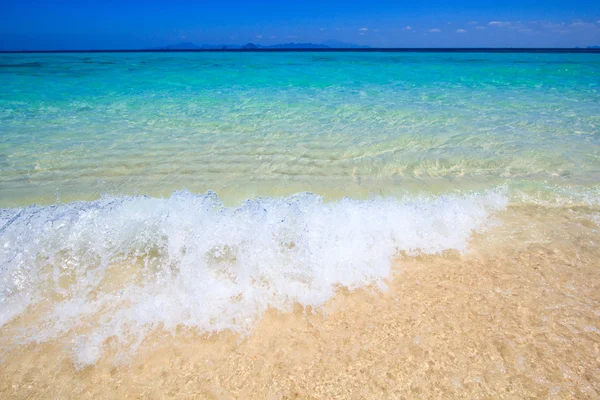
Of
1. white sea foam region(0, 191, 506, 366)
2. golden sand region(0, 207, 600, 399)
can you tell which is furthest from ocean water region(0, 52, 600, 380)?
golden sand region(0, 207, 600, 399)

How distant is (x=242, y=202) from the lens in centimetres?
407

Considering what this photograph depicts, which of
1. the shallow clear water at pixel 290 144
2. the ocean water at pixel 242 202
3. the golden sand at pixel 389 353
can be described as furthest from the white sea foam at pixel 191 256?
the shallow clear water at pixel 290 144

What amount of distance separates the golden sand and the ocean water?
131 mm

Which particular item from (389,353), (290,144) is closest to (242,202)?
(290,144)

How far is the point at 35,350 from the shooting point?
6.93ft

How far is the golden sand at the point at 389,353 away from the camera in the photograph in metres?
1.85

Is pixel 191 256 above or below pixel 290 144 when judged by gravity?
below

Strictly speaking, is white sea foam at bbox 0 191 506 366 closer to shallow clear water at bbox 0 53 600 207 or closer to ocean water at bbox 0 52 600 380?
ocean water at bbox 0 52 600 380

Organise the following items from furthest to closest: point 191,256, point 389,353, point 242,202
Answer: point 242,202
point 191,256
point 389,353

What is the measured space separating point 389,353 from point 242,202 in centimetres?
255

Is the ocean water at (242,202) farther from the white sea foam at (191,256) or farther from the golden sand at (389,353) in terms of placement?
the golden sand at (389,353)

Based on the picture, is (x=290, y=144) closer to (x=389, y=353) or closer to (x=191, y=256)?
(x=191, y=256)

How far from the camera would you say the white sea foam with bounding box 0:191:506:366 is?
2.35m

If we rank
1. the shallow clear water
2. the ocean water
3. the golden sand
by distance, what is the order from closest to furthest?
1. the golden sand
2. the ocean water
3. the shallow clear water
